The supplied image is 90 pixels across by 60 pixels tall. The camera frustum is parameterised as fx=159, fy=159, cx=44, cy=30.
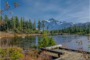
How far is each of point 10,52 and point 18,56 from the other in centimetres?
30

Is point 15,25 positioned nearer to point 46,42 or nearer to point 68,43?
→ point 68,43

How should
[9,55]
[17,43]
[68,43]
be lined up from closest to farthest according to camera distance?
1. [9,55]
2. [68,43]
3. [17,43]

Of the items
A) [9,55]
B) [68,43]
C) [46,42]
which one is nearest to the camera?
[9,55]

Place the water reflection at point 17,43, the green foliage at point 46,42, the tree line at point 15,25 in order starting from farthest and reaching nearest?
the green foliage at point 46,42 < the water reflection at point 17,43 < the tree line at point 15,25

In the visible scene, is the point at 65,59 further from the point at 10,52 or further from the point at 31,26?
the point at 31,26

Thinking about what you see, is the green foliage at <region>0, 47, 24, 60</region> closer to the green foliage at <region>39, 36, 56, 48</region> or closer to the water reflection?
the water reflection

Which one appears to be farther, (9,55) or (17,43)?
(17,43)

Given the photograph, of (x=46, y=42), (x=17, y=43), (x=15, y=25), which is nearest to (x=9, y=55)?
(x=46, y=42)

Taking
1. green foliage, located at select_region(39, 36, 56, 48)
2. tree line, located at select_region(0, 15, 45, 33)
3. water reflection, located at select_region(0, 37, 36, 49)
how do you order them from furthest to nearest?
green foliage, located at select_region(39, 36, 56, 48) < water reflection, located at select_region(0, 37, 36, 49) < tree line, located at select_region(0, 15, 45, 33)

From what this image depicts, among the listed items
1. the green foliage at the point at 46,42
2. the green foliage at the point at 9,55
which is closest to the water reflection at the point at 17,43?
the green foliage at the point at 9,55

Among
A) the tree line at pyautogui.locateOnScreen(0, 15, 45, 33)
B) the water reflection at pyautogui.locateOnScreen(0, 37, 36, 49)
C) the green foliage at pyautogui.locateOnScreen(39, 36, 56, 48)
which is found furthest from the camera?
the green foliage at pyautogui.locateOnScreen(39, 36, 56, 48)

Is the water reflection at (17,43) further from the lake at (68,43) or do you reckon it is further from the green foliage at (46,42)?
the green foliage at (46,42)

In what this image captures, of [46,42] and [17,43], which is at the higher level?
[46,42]

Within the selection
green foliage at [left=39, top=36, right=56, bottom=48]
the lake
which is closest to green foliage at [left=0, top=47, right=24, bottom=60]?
the lake
